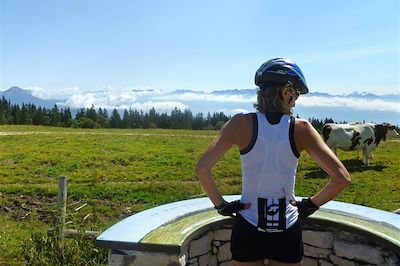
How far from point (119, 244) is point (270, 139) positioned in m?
1.99

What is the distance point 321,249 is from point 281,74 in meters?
2.77

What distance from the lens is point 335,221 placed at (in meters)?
4.98

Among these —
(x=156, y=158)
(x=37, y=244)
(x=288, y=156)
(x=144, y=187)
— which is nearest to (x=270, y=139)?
(x=288, y=156)

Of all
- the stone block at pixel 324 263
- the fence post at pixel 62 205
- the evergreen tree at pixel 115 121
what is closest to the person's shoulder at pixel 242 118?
the stone block at pixel 324 263

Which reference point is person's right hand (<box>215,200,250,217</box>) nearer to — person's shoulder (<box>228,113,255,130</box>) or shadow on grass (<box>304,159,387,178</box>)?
person's shoulder (<box>228,113,255,130</box>)

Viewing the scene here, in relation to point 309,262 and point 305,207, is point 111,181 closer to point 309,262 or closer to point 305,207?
point 309,262

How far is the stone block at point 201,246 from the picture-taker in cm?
486

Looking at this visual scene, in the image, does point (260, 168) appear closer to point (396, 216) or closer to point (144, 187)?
point (396, 216)

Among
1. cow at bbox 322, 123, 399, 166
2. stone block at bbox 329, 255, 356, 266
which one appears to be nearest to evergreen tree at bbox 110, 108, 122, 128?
cow at bbox 322, 123, 399, 166

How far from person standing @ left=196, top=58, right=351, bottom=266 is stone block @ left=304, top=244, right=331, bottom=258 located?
2.13 meters

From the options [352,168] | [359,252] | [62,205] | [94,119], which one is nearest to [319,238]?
[359,252]

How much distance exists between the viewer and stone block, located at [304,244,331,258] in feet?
17.0

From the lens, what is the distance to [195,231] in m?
4.66

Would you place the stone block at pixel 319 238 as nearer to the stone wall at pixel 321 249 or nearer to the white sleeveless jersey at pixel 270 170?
the stone wall at pixel 321 249
